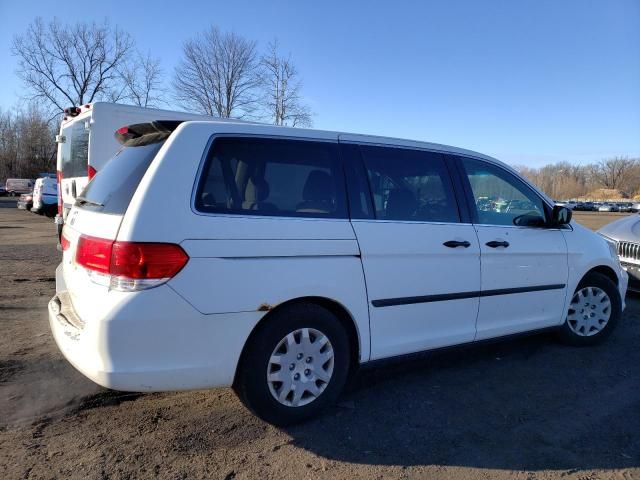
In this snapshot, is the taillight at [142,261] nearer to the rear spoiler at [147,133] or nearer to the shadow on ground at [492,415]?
the rear spoiler at [147,133]

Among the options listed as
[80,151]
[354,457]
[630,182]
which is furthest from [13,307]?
[630,182]

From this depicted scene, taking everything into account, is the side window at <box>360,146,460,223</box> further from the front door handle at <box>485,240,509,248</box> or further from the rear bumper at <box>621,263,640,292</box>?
the rear bumper at <box>621,263,640,292</box>

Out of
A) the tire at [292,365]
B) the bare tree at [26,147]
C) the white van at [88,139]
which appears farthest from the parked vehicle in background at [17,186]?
the tire at [292,365]

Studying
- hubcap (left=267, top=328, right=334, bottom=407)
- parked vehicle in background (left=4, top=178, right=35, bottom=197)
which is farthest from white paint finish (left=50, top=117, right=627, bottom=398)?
parked vehicle in background (left=4, top=178, right=35, bottom=197)

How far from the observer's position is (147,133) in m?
3.23

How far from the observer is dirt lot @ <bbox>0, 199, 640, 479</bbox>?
267cm

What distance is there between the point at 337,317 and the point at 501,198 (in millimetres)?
2030

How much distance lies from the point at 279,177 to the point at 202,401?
5.52ft

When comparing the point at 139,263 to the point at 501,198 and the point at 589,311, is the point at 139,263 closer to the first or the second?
the point at 501,198

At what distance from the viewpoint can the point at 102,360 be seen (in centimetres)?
257

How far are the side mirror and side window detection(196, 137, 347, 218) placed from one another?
2219mm

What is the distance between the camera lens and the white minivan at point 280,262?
8.51 ft

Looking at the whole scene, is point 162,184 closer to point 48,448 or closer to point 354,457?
point 48,448

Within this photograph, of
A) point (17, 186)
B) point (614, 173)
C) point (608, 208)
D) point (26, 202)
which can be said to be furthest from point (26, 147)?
point (614, 173)
